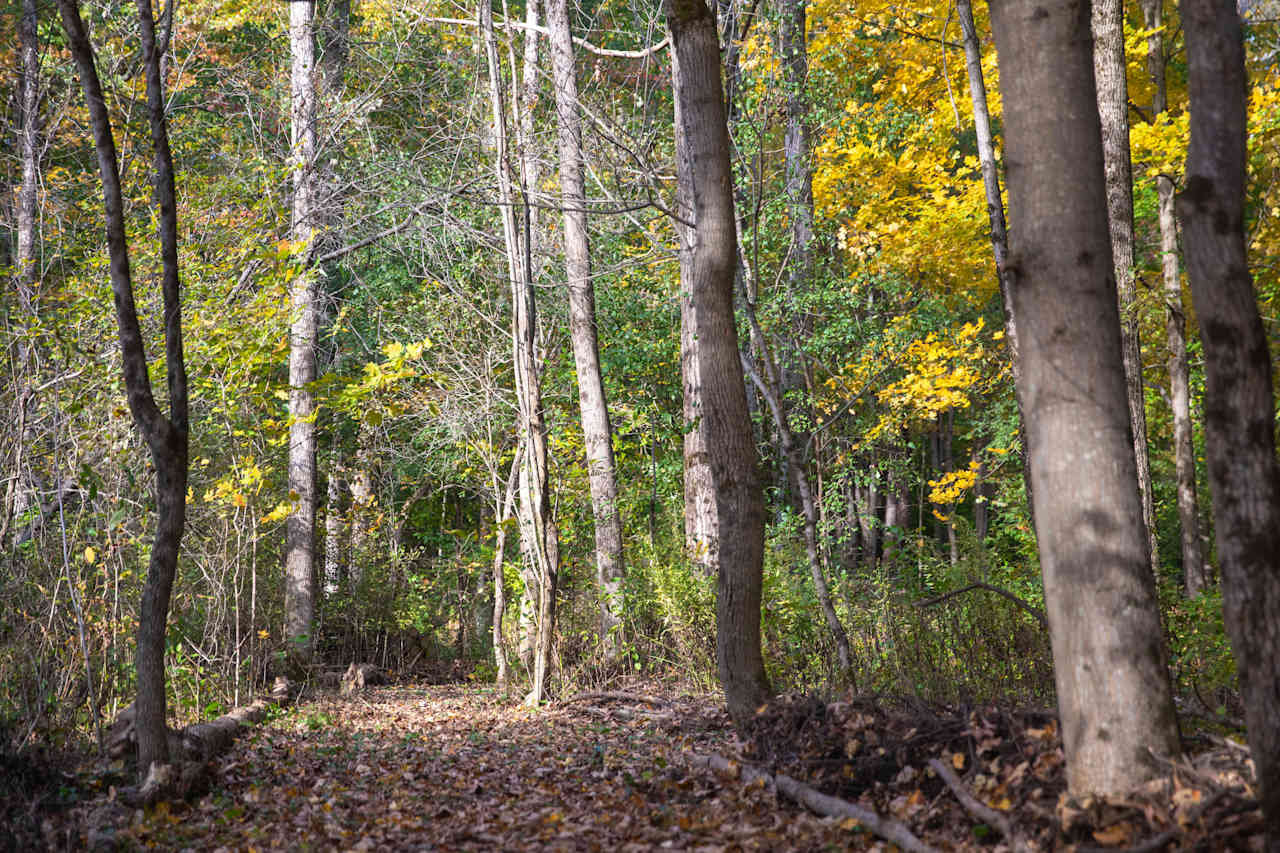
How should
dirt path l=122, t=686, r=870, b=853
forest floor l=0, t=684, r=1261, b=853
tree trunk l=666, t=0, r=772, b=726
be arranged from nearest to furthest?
forest floor l=0, t=684, r=1261, b=853
dirt path l=122, t=686, r=870, b=853
tree trunk l=666, t=0, r=772, b=726

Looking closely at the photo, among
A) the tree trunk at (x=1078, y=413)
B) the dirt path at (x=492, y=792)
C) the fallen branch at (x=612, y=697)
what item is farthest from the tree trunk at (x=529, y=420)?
the tree trunk at (x=1078, y=413)

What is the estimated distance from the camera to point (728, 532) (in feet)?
23.4

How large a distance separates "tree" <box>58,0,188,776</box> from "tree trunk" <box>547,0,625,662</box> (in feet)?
17.4

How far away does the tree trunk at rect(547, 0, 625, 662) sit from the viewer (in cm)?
1111

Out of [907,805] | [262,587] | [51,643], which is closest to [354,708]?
[262,587]

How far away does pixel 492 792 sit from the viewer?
6367mm

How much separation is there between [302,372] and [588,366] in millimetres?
3819

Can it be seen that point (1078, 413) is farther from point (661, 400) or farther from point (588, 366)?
point (661, 400)

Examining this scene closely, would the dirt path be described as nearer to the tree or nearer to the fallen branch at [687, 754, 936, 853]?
the fallen branch at [687, 754, 936, 853]

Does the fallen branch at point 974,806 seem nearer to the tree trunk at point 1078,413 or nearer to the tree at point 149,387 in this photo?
the tree trunk at point 1078,413

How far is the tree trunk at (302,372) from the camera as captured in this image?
1307 cm

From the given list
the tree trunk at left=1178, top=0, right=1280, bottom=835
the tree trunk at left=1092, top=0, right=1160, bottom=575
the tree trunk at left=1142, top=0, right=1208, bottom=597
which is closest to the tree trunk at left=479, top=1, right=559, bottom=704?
the tree trunk at left=1092, top=0, right=1160, bottom=575

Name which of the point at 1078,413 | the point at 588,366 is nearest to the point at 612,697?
the point at 588,366

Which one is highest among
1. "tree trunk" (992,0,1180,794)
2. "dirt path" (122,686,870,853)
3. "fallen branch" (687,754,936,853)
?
"tree trunk" (992,0,1180,794)
